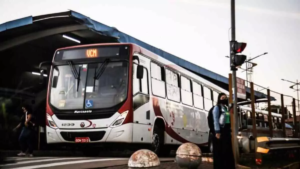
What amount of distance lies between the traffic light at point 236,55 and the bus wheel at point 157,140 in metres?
2.34

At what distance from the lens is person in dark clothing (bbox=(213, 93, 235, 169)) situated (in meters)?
7.26

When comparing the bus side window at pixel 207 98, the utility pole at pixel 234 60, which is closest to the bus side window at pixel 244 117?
the bus side window at pixel 207 98

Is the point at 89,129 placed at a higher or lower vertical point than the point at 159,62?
lower

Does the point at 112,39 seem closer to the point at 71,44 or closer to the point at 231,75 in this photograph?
the point at 71,44

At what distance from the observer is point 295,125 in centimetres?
1042

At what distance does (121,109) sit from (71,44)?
2022 millimetres

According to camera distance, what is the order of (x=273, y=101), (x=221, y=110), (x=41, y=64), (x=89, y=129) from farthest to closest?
(x=273, y=101)
(x=41, y=64)
(x=89, y=129)
(x=221, y=110)

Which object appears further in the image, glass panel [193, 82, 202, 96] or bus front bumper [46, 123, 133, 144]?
glass panel [193, 82, 202, 96]

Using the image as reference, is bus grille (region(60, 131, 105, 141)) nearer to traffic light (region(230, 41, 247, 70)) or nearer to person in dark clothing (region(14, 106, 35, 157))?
person in dark clothing (region(14, 106, 35, 157))

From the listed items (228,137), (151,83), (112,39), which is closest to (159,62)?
(151,83)

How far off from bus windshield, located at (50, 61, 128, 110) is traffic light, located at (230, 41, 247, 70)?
7.82 ft

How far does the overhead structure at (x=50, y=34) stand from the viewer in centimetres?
786

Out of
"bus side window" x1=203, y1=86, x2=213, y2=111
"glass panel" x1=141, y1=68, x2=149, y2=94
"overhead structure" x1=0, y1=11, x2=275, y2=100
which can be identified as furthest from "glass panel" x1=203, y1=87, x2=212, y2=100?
"glass panel" x1=141, y1=68, x2=149, y2=94

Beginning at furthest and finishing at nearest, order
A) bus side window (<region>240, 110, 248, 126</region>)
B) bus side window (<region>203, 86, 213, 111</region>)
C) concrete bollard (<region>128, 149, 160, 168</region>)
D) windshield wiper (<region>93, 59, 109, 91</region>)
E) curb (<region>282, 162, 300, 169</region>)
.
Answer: bus side window (<region>203, 86, 213, 111</region>) → bus side window (<region>240, 110, 248, 126</region>) → windshield wiper (<region>93, 59, 109, 91</region>) → curb (<region>282, 162, 300, 169</region>) → concrete bollard (<region>128, 149, 160, 168</region>)
